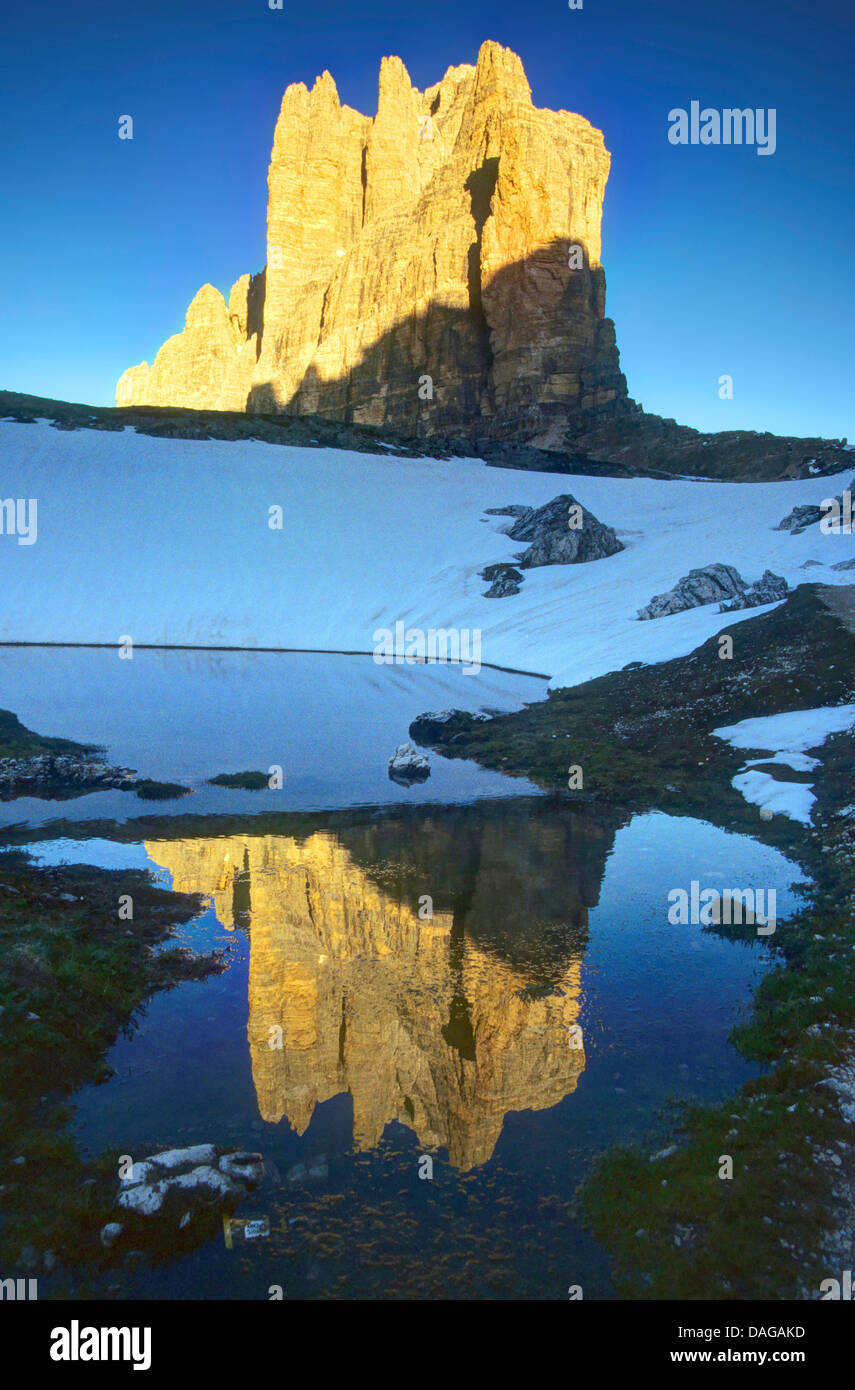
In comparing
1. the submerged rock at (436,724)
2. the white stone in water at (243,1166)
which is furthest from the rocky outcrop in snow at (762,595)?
the white stone in water at (243,1166)

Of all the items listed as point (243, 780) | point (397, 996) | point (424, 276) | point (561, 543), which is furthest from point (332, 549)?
point (424, 276)

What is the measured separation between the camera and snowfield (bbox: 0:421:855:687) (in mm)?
36031

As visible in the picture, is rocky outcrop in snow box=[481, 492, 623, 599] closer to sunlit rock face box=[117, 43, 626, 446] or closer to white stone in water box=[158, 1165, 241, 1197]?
white stone in water box=[158, 1165, 241, 1197]

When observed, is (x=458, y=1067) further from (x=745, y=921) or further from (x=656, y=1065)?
(x=745, y=921)

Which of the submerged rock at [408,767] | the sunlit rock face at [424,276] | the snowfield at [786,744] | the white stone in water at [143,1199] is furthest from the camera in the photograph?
the sunlit rock face at [424,276]

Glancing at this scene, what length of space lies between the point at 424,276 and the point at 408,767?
363 ft

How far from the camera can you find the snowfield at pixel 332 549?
36.0m

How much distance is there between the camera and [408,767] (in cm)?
1622

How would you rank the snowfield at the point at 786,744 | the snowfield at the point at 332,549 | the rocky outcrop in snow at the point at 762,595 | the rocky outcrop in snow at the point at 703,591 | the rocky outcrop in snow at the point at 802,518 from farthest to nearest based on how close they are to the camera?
the rocky outcrop in snow at the point at 802,518
the snowfield at the point at 332,549
the rocky outcrop in snow at the point at 703,591
the rocky outcrop in snow at the point at 762,595
the snowfield at the point at 786,744

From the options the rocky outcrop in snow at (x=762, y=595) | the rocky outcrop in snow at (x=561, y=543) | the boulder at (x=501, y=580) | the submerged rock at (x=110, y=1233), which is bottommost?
the submerged rock at (x=110, y=1233)

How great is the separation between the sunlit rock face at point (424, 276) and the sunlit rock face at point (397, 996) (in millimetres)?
90589

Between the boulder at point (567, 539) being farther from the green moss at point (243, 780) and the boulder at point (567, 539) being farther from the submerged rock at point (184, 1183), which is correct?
the submerged rock at point (184, 1183)

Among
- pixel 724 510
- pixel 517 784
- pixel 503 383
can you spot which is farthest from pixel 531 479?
pixel 517 784

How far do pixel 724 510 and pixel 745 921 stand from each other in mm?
46099
